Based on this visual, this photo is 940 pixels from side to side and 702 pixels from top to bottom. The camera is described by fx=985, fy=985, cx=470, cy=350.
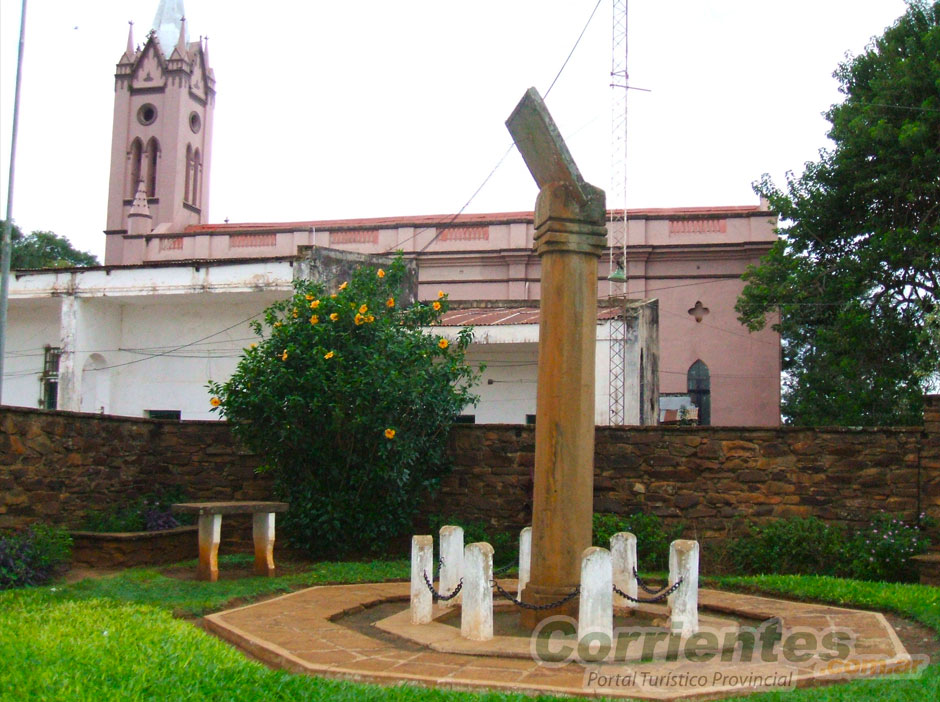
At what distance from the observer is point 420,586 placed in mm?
7262

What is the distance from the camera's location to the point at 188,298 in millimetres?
20156

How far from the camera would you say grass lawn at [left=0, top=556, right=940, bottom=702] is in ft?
16.3

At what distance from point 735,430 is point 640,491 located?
1.30 m

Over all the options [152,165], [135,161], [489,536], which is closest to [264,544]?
[489,536]

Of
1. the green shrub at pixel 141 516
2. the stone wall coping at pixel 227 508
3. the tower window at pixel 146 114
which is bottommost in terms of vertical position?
the green shrub at pixel 141 516

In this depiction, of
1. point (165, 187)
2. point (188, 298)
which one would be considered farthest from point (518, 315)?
point (165, 187)

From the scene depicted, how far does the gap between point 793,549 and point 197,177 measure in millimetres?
33839

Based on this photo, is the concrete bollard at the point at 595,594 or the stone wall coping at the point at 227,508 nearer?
the concrete bollard at the point at 595,594

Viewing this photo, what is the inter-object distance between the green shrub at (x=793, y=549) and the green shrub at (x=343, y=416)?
3.69 m

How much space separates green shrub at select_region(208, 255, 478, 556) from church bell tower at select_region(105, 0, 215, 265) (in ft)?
89.3

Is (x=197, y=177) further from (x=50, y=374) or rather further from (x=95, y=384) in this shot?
(x=95, y=384)

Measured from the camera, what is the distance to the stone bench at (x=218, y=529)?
966 cm

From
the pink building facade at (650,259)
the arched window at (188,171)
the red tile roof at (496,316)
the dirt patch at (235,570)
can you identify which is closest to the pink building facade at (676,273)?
the pink building facade at (650,259)

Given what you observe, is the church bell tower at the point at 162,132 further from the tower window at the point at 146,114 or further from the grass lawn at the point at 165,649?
the grass lawn at the point at 165,649
